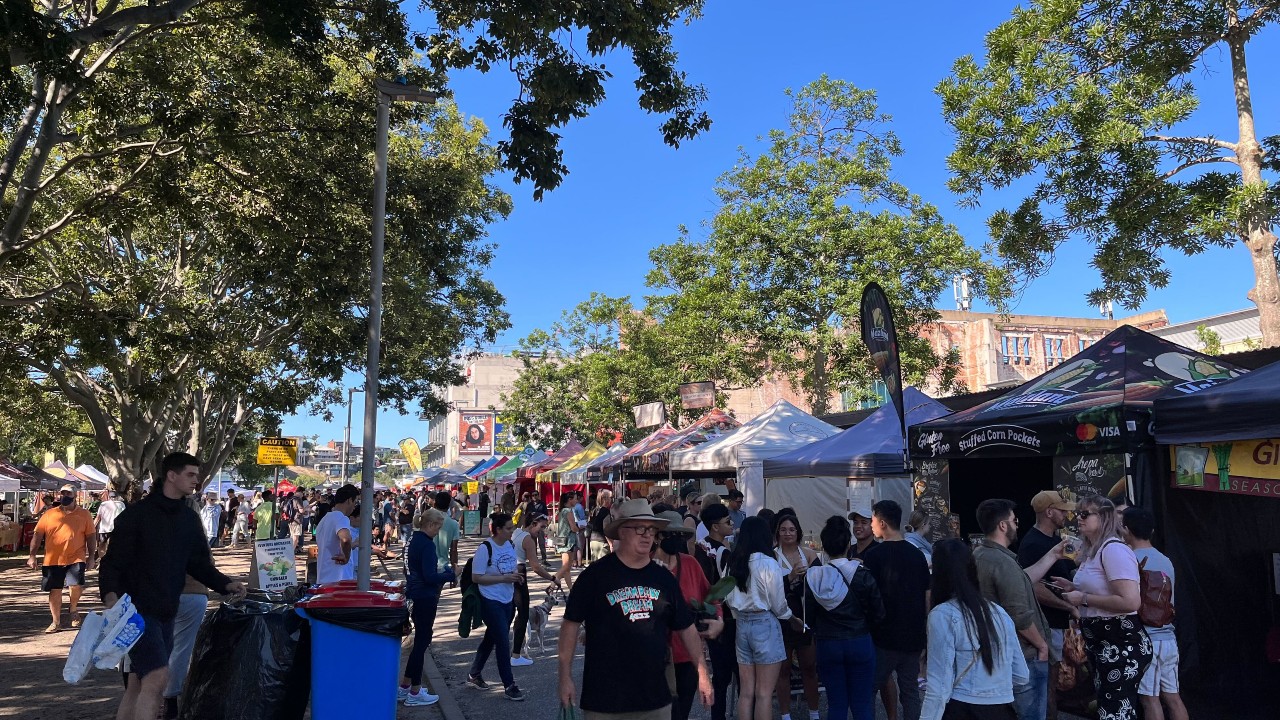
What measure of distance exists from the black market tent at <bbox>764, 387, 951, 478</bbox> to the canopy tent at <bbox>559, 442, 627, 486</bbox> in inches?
384

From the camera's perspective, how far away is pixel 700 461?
16797 millimetres

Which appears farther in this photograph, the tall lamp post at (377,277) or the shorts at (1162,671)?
the tall lamp post at (377,277)

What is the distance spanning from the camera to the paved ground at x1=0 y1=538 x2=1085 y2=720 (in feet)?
26.6

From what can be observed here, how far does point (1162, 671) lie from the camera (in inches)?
232

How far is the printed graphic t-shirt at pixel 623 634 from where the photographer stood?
14.1ft

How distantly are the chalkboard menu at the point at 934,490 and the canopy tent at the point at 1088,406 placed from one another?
1.17 m

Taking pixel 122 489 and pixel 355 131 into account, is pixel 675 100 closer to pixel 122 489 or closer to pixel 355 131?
pixel 355 131

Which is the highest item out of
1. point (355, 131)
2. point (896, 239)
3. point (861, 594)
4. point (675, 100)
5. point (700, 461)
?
point (896, 239)

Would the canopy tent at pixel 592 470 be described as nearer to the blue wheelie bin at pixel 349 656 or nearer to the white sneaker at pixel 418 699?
the white sneaker at pixel 418 699

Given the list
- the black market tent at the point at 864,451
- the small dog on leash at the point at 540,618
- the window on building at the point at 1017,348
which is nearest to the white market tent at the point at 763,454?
the black market tent at the point at 864,451

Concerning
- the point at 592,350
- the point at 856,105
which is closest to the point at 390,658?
the point at 856,105

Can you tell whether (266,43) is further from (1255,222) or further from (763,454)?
(1255,222)

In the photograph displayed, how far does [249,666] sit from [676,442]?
1417cm

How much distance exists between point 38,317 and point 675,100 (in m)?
9.90
